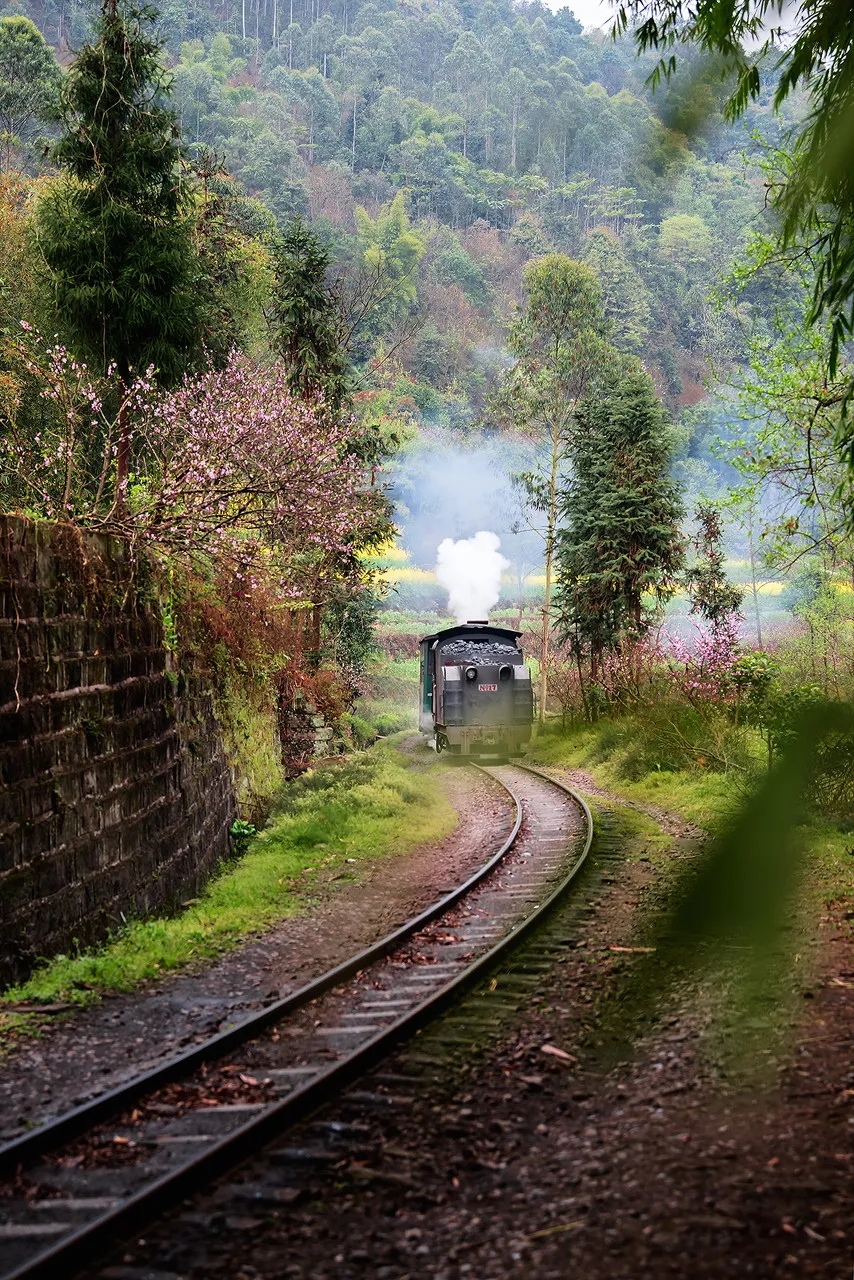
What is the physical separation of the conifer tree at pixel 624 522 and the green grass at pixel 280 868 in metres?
9.92

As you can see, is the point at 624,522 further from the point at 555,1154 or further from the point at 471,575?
the point at 555,1154

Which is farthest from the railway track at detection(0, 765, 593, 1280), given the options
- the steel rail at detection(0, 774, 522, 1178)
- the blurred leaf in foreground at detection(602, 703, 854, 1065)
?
the blurred leaf in foreground at detection(602, 703, 854, 1065)

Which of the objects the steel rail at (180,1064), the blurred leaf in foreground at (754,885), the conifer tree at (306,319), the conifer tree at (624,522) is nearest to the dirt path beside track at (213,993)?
the steel rail at (180,1064)

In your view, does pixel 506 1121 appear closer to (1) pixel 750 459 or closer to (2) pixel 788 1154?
(2) pixel 788 1154

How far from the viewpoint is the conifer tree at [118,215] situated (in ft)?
57.9

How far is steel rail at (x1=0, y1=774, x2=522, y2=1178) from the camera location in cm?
475

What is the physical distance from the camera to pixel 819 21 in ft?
4.77

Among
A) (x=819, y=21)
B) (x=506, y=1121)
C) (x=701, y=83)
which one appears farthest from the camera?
(x=506, y=1121)

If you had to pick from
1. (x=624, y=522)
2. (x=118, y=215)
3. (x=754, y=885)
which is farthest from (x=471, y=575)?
(x=754, y=885)

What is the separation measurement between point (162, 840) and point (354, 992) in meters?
3.62

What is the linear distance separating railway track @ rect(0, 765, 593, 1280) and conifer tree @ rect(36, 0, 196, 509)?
11.7 metres

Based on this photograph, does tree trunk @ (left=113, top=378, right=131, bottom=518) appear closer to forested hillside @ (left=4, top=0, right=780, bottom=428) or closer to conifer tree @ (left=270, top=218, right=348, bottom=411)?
conifer tree @ (left=270, top=218, right=348, bottom=411)

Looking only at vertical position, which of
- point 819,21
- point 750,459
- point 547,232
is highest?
point 547,232

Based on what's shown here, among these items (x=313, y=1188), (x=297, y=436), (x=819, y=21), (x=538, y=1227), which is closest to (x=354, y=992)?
(x=313, y=1188)
